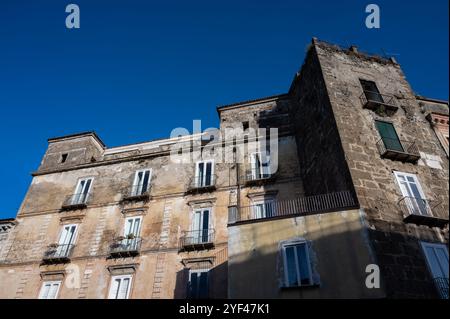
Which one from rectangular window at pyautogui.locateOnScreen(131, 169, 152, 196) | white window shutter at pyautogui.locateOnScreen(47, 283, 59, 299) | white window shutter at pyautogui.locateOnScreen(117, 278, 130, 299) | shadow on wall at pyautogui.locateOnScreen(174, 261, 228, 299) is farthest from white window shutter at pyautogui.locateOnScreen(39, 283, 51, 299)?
shadow on wall at pyautogui.locateOnScreen(174, 261, 228, 299)

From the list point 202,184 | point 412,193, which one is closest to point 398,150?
point 412,193

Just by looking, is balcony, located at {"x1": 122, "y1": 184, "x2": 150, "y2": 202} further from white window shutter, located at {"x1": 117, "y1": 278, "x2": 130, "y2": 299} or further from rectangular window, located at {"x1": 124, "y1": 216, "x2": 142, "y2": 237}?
white window shutter, located at {"x1": 117, "y1": 278, "x2": 130, "y2": 299}

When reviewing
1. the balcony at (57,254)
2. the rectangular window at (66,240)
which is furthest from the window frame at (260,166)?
the balcony at (57,254)

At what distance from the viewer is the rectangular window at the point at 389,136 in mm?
17969

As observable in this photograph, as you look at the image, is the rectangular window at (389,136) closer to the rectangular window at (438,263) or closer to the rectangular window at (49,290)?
the rectangular window at (438,263)

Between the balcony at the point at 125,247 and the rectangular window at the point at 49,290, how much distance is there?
3878 millimetres

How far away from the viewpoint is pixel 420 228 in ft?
48.7

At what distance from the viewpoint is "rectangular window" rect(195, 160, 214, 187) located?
2398 cm

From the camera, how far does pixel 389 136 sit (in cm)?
1845

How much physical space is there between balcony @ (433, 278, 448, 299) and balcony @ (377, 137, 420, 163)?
248 inches

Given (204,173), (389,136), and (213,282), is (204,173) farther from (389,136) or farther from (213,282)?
(389,136)

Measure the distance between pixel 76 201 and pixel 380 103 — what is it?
22.1 metres
